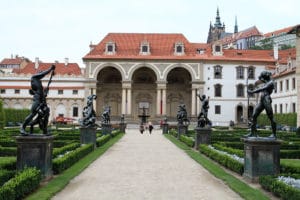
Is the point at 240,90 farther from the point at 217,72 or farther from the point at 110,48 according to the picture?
the point at 110,48

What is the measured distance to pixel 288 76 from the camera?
48188 millimetres

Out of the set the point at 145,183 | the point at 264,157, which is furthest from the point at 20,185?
the point at 264,157

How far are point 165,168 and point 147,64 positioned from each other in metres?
46.1

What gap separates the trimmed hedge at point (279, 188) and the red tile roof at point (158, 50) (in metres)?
49.8

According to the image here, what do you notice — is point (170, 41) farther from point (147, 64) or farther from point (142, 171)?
point (142, 171)

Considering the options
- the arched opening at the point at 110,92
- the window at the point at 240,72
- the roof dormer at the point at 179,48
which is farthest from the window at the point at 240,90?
the arched opening at the point at 110,92

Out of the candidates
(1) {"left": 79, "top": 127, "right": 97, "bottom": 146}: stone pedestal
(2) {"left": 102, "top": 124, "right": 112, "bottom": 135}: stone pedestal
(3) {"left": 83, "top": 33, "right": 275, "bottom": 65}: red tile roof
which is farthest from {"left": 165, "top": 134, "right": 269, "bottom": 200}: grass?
(3) {"left": 83, "top": 33, "right": 275, "bottom": 65}: red tile roof

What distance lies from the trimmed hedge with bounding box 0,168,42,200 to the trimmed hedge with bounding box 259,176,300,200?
4944mm

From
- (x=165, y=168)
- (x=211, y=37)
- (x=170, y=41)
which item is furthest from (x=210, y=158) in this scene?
(x=211, y=37)

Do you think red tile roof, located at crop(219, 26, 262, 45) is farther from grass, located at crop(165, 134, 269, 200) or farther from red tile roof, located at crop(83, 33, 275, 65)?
grass, located at crop(165, 134, 269, 200)

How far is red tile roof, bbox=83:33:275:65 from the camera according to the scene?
5953 centimetres

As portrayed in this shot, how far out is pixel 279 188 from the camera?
346 inches

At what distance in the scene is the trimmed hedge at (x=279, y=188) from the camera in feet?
25.8

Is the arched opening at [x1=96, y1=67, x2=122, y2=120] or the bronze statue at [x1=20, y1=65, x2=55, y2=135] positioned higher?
the arched opening at [x1=96, y1=67, x2=122, y2=120]
